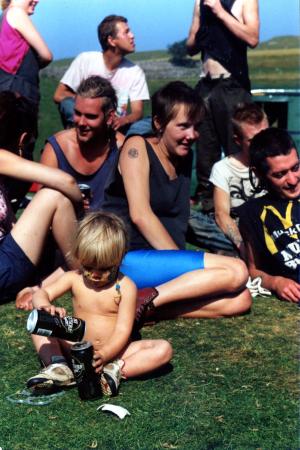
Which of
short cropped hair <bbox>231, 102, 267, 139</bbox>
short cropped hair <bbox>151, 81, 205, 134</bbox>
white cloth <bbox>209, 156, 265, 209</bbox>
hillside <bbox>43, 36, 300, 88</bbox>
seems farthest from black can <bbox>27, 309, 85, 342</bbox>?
hillside <bbox>43, 36, 300, 88</bbox>

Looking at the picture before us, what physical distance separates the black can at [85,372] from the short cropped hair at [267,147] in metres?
1.86

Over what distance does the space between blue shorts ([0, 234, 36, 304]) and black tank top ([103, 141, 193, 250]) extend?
582 mm

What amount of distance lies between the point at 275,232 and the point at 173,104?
3.05ft

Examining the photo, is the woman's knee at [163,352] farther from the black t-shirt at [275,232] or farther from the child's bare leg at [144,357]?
the black t-shirt at [275,232]

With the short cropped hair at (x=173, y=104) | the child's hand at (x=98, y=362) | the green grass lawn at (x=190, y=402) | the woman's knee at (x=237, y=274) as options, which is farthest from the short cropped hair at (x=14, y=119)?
the child's hand at (x=98, y=362)

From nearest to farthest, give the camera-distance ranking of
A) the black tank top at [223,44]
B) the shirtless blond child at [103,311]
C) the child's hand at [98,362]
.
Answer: the child's hand at [98,362] → the shirtless blond child at [103,311] → the black tank top at [223,44]

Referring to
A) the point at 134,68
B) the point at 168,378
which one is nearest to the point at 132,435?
the point at 168,378

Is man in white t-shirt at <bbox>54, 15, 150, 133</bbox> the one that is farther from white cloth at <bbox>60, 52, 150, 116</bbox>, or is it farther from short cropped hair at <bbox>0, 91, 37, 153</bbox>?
short cropped hair at <bbox>0, 91, 37, 153</bbox>

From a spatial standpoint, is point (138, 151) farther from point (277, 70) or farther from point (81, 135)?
point (277, 70)

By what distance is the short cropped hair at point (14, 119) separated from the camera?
14.5 feet

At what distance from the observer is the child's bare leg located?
338 centimetres

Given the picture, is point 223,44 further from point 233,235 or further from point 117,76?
point 233,235

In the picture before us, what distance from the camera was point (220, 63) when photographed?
6.64 metres

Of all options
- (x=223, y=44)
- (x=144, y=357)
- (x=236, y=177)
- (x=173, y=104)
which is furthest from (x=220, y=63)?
(x=144, y=357)
